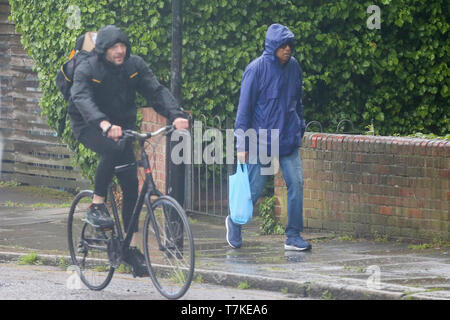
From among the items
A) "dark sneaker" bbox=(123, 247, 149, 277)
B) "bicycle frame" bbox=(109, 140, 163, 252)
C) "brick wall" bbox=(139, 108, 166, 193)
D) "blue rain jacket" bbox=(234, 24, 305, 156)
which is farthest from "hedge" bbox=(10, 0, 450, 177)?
"dark sneaker" bbox=(123, 247, 149, 277)

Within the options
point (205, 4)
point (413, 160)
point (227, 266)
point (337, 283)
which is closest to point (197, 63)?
point (205, 4)

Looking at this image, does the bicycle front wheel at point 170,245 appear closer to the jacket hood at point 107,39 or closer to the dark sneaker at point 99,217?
the dark sneaker at point 99,217

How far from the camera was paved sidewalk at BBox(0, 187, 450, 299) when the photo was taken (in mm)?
6957

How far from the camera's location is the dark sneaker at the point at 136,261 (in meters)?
7.20

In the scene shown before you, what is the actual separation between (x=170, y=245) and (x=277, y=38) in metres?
2.64

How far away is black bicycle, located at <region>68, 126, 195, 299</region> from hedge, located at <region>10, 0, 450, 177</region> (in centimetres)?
405

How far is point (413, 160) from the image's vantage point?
932 centimetres

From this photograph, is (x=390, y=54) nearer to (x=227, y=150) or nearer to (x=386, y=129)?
(x=386, y=129)

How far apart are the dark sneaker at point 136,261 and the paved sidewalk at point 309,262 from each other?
2.21ft

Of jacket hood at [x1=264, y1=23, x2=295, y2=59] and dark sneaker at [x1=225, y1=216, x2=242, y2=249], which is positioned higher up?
jacket hood at [x1=264, y1=23, x2=295, y2=59]

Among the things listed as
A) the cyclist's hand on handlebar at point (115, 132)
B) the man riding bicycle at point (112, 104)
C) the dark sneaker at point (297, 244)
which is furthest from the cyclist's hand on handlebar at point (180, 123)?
the dark sneaker at point (297, 244)

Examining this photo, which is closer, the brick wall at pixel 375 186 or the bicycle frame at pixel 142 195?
the bicycle frame at pixel 142 195

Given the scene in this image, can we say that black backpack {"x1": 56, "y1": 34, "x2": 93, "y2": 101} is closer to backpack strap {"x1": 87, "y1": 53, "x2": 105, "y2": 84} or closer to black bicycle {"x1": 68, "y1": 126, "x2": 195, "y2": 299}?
backpack strap {"x1": 87, "y1": 53, "x2": 105, "y2": 84}

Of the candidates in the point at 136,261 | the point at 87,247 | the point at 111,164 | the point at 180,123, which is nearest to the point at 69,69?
the point at 111,164
